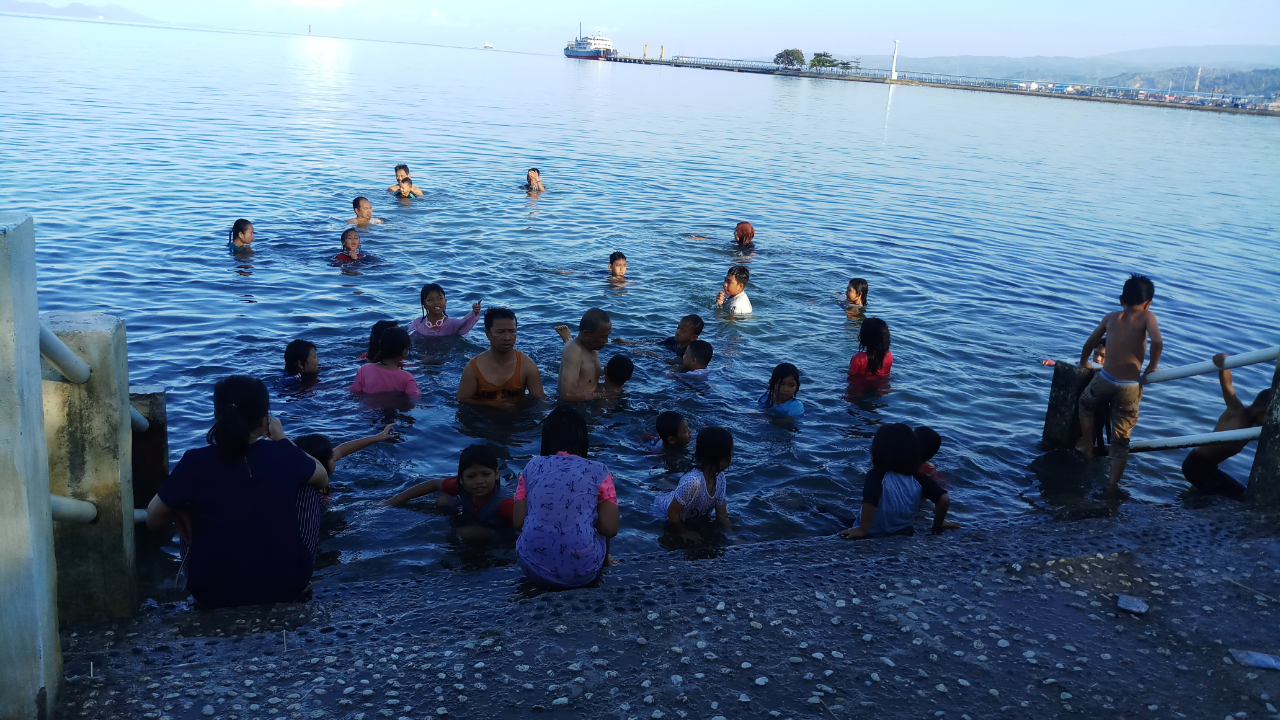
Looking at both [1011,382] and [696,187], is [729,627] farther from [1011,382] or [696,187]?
[696,187]

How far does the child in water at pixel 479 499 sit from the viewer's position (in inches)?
237

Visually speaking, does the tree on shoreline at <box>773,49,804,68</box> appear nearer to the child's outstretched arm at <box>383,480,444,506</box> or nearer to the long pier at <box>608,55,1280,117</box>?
the long pier at <box>608,55,1280,117</box>

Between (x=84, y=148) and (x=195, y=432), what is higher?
(x=84, y=148)

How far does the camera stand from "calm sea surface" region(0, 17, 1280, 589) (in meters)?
7.98

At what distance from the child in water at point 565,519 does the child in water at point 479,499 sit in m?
0.89

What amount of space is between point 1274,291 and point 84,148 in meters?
29.3

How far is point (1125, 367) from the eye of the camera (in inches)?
298

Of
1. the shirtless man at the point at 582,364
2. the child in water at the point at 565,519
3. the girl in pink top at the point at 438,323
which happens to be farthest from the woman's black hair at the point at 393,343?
the child in water at the point at 565,519

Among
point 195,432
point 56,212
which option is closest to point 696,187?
point 56,212

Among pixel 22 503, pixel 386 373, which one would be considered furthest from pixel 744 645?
pixel 386 373

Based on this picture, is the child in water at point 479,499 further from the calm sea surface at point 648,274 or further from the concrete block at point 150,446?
the concrete block at point 150,446

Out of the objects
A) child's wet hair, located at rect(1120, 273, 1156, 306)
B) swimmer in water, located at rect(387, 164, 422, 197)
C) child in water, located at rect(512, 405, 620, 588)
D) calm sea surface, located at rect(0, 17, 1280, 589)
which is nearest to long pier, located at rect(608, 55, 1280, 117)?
calm sea surface, located at rect(0, 17, 1280, 589)

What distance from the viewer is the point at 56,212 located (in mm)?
16375

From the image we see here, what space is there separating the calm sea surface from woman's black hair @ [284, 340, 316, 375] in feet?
1.16
